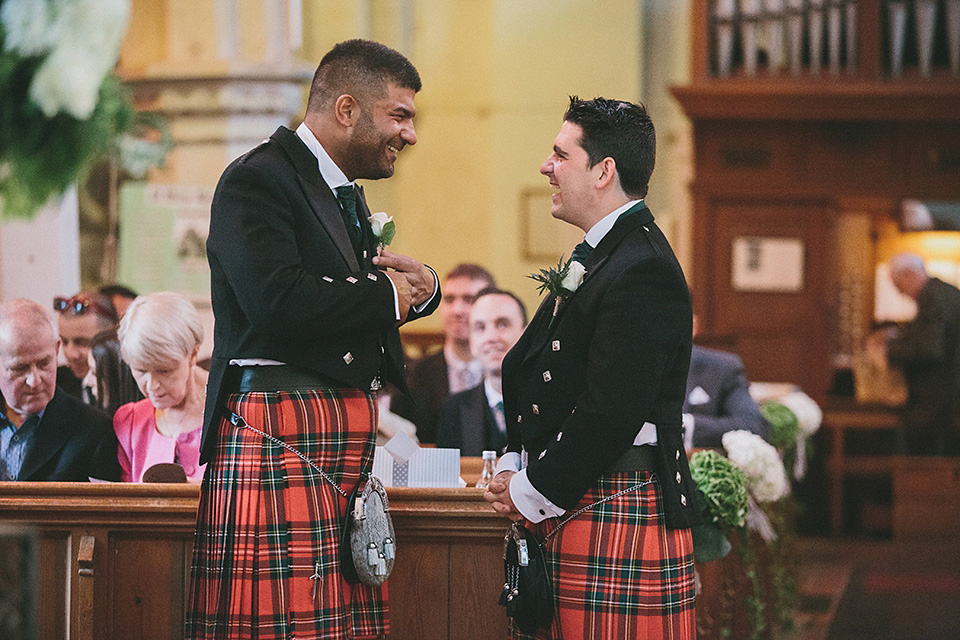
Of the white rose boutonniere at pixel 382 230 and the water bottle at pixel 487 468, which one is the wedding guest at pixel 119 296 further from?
the white rose boutonniere at pixel 382 230

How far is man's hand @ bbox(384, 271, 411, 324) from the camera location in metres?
2.52

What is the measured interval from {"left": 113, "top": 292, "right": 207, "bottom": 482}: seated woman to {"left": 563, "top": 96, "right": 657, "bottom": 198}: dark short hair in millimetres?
1516

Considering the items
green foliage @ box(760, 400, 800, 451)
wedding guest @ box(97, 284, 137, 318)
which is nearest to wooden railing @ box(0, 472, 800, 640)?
wedding guest @ box(97, 284, 137, 318)

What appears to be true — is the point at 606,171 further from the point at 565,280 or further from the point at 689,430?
the point at 689,430

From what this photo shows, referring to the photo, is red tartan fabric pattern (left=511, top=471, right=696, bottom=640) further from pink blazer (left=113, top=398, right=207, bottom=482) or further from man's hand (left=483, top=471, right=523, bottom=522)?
pink blazer (left=113, top=398, right=207, bottom=482)

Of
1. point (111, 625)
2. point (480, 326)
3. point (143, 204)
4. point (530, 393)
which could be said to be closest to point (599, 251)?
point (530, 393)

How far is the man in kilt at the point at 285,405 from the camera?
2.45 metres

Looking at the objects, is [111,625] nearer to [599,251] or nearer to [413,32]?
[599,251]

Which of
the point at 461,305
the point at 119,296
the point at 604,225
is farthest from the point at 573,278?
the point at 119,296

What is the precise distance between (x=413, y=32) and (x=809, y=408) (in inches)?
209

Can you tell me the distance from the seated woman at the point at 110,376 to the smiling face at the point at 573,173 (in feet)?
6.08

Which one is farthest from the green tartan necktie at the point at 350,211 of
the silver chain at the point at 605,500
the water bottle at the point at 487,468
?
the water bottle at the point at 487,468

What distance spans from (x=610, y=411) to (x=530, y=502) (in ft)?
0.86

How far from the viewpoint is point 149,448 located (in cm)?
359
